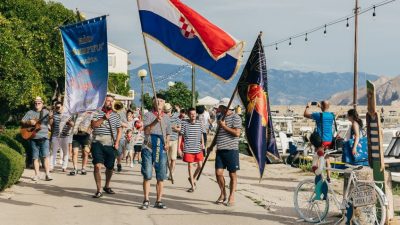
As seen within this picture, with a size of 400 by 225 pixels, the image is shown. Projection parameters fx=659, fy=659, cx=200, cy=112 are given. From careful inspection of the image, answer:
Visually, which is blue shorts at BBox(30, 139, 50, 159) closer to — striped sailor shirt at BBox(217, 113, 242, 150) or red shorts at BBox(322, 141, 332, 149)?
striped sailor shirt at BBox(217, 113, 242, 150)

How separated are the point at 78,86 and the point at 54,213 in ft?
6.78

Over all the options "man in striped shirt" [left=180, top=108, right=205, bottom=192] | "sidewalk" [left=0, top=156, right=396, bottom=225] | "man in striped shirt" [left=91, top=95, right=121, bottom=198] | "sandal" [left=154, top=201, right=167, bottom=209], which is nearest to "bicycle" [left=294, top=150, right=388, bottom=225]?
"sidewalk" [left=0, top=156, right=396, bottom=225]

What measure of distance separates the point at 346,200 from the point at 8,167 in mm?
5895

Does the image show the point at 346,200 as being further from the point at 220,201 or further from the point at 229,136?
the point at 220,201

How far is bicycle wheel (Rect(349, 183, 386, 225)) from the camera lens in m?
8.61

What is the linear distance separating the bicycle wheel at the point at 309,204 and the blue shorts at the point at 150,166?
2.29 m

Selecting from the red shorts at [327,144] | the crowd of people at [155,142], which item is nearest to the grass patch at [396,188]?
the red shorts at [327,144]

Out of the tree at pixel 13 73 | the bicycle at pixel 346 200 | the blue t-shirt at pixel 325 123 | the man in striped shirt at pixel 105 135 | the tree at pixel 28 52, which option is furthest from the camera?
the tree at pixel 28 52

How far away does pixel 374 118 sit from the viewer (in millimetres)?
8938

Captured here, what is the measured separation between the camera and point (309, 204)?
981 cm

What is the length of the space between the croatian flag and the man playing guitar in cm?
436

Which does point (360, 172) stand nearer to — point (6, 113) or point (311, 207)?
point (311, 207)

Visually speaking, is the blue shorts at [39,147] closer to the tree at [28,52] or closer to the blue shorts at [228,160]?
the blue shorts at [228,160]

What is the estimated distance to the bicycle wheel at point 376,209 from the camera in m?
8.61
